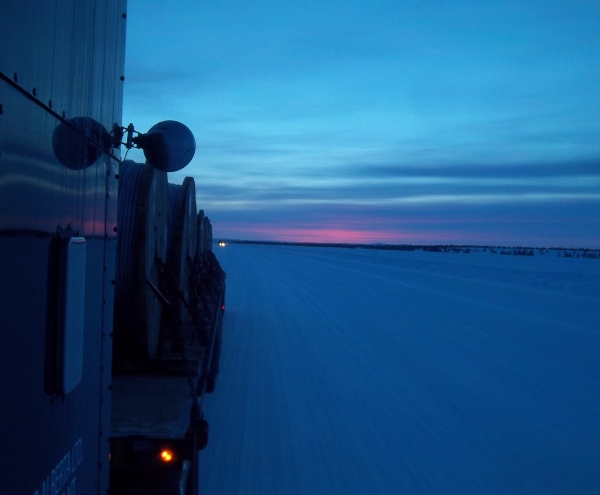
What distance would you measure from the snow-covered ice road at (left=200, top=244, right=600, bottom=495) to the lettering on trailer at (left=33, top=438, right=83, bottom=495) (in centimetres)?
342

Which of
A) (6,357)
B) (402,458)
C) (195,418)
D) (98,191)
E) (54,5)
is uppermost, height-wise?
(54,5)

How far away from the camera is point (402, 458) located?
6.27 m

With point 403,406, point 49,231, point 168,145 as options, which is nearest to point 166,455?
point 168,145

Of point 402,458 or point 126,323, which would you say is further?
point 402,458

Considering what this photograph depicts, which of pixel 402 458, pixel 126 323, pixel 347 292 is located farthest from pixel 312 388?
pixel 347 292

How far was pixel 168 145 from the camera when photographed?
294 centimetres

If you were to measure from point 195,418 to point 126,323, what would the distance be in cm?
176

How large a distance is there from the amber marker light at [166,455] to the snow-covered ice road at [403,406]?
1689 millimetres

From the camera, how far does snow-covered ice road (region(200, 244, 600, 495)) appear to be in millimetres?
5867

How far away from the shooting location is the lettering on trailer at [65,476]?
6.07 ft

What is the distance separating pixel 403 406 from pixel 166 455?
4.73 meters

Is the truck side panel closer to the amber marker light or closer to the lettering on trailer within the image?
the lettering on trailer

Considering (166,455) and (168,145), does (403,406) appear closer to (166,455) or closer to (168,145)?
(166,455)

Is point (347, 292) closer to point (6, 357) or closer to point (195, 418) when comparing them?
point (195, 418)
